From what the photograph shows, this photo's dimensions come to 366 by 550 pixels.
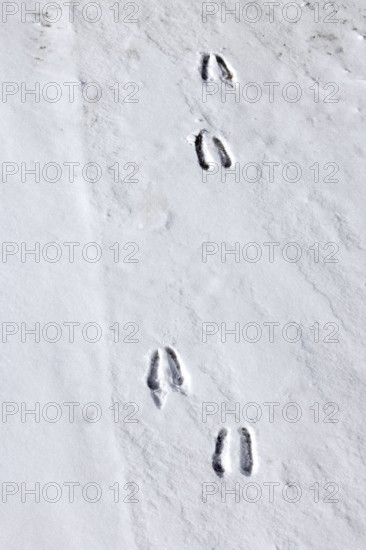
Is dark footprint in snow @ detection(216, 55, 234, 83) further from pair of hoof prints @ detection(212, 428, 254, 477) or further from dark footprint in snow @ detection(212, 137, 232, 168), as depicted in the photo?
pair of hoof prints @ detection(212, 428, 254, 477)

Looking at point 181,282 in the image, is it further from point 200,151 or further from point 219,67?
point 219,67

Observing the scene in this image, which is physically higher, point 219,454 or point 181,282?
point 181,282

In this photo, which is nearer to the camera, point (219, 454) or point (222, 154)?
point (219, 454)

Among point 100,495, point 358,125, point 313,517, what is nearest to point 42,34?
point 358,125

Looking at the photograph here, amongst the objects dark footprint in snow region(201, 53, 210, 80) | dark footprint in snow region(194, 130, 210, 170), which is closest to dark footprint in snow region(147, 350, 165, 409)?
dark footprint in snow region(194, 130, 210, 170)

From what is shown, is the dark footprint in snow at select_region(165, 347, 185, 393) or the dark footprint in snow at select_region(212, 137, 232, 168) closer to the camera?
the dark footprint in snow at select_region(165, 347, 185, 393)

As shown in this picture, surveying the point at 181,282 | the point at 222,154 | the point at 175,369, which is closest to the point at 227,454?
the point at 175,369

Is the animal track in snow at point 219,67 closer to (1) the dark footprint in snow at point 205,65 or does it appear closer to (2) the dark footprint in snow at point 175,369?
(1) the dark footprint in snow at point 205,65

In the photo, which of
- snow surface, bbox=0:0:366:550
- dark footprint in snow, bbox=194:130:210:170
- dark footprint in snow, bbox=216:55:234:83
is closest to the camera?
snow surface, bbox=0:0:366:550
